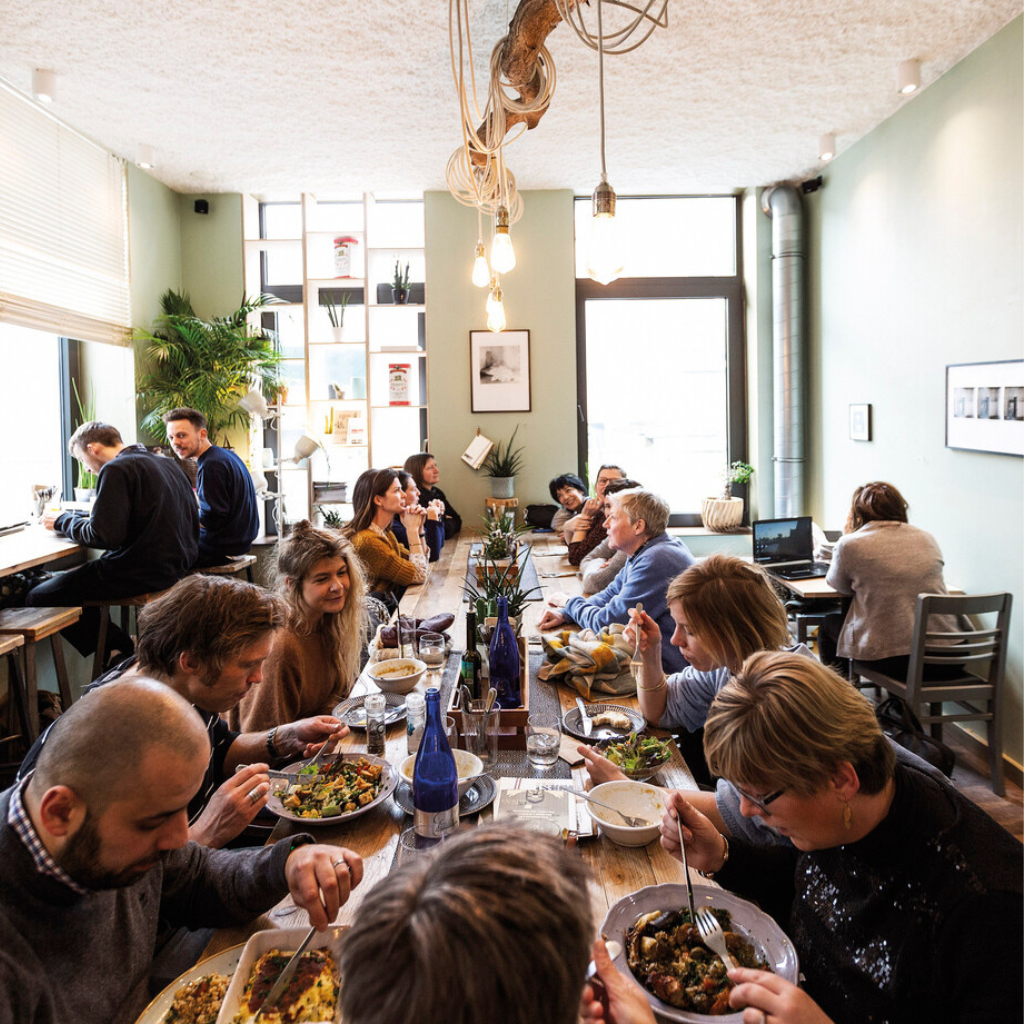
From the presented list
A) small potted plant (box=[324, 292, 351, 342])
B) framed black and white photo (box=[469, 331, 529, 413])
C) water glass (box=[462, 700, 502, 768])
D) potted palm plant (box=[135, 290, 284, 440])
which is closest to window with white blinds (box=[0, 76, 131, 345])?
potted palm plant (box=[135, 290, 284, 440])

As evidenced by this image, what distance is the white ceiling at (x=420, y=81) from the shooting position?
3557mm

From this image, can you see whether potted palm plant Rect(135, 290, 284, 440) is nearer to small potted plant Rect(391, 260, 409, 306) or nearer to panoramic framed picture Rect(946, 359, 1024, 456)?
small potted plant Rect(391, 260, 409, 306)

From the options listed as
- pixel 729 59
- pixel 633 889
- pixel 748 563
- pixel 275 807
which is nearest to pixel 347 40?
pixel 729 59

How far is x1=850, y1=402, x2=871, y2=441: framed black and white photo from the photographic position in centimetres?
514

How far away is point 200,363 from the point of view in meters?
5.71

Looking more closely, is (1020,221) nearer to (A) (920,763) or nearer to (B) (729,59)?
(B) (729,59)

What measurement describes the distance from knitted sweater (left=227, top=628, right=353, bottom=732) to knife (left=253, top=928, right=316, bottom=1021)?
3.56 feet

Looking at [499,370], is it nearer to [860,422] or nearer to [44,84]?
[860,422]

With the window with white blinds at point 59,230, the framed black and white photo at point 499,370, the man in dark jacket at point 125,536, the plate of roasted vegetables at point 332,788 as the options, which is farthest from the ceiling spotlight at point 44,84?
the plate of roasted vegetables at point 332,788

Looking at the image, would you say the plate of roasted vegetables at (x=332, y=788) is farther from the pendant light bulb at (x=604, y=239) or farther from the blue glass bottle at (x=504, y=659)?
the pendant light bulb at (x=604, y=239)

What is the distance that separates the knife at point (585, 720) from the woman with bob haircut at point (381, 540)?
5.82ft

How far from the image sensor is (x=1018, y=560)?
363cm

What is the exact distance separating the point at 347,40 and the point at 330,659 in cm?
303

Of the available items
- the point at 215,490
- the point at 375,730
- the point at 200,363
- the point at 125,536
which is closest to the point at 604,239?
the point at 375,730
